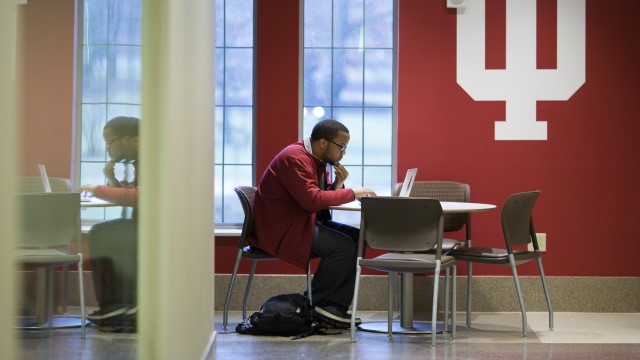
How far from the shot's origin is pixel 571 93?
574 cm

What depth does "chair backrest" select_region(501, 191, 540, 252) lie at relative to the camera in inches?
181

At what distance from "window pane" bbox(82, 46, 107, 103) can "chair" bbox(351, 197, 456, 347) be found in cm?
295

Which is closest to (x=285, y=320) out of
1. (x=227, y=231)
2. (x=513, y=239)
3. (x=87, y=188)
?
(x=227, y=231)

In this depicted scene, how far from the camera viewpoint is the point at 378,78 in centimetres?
584

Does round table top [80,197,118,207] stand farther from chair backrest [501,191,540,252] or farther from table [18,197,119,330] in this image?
chair backrest [501,191,540,252]

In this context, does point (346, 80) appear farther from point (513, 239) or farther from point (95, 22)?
point (95, 22)

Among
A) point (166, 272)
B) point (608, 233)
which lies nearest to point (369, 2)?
point (608, 233)

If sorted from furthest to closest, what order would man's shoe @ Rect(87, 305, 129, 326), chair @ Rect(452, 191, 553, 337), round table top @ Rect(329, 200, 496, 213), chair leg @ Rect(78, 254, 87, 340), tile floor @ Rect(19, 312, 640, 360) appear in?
chair @ Rect(452, 191, 553, 337) → round table top @ Rect(329, 200, 496, 213) → tile floor @ Rect(19, 312, 640, 360) → man's shoe @ Rect(87, 305, 129, 326) → chair leg @ Rect(78, 254, 87, 340)

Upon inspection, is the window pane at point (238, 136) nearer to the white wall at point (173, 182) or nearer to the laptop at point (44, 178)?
the white wall at point (173, 182)

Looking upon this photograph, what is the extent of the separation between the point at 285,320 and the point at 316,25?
2318 millimetres

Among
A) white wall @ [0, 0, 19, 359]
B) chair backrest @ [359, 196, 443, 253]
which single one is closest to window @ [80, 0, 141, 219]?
white wall @ [0, 0, 19, 359]

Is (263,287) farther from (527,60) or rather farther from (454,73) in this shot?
(527,60)

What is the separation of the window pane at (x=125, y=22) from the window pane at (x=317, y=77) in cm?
395

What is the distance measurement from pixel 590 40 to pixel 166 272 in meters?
4.43
